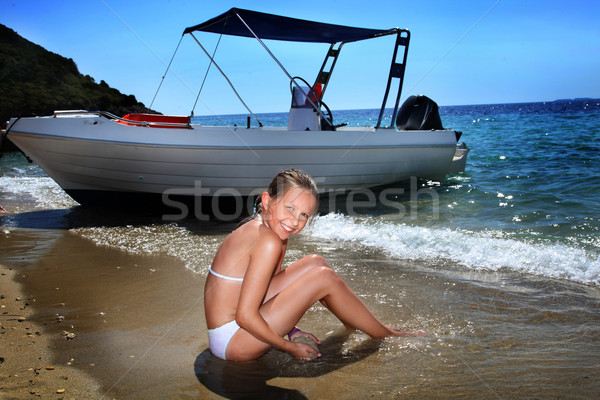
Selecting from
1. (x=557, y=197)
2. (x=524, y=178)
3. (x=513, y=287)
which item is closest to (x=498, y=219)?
(x=557, y=197)

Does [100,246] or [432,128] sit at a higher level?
[432,128]

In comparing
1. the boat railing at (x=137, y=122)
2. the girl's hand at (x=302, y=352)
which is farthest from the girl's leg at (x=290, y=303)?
the boat railing at (x=137, y=122)

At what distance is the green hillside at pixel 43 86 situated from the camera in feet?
68.4

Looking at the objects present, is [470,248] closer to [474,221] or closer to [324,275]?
[474,221]

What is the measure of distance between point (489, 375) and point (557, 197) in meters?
5.77

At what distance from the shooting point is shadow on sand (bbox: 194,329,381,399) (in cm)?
204

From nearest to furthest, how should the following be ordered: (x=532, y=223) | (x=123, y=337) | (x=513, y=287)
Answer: (x=123, y=337) → (x=513, y=287) → (x=532, y=223)

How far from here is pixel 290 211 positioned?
81.0 inches

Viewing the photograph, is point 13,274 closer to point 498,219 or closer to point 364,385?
point 364,385

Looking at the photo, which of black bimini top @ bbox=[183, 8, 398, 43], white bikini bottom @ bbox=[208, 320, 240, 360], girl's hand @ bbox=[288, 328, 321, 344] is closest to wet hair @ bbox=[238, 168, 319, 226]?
white bikini bottom @ bbox=[208, 320, 240, 360]

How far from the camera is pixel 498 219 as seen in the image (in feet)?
19.8

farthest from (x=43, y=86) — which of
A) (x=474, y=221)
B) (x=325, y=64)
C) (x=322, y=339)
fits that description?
(x=322, y=339)

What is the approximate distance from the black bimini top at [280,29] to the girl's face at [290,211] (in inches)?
188

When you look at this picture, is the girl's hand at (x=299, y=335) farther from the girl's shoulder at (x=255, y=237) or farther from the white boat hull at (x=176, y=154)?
the white boat hull at (x=176, y=154)
